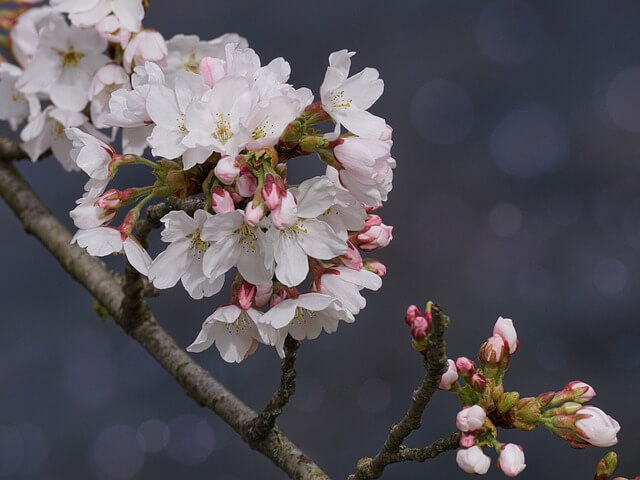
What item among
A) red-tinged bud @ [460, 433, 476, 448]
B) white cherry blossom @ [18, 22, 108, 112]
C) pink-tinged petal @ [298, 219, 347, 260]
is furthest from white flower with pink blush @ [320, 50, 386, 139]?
white cherry blossom @ [18, 22, 108, 112]

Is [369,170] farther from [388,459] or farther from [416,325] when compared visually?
[388,459]

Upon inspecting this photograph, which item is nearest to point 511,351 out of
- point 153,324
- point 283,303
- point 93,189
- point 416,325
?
point 416,325

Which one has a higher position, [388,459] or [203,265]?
[203,265]

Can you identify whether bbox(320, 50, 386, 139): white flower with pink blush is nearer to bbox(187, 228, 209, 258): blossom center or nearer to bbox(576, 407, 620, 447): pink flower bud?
bbox(187, 228, 209, 258): blossom center

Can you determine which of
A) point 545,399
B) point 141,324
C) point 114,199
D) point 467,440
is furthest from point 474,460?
point 141,324

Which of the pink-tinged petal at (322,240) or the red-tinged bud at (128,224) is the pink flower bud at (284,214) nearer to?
the pink-tinged petal at (322,240)
